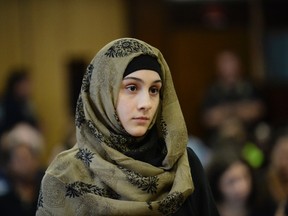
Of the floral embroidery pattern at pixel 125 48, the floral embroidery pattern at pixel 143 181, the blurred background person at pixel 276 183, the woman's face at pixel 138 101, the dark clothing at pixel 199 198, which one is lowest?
the blurred background person at pixel 276 183

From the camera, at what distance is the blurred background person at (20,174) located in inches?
224

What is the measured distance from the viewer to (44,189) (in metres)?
3.58

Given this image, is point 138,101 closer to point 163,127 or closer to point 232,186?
point 163,127

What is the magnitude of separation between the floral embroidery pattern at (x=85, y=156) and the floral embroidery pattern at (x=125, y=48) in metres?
0.35

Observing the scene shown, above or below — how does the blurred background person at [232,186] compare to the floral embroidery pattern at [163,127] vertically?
below

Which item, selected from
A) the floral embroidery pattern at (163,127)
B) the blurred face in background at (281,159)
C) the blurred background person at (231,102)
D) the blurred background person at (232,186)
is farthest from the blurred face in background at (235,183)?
the blurred background person at (231,102)

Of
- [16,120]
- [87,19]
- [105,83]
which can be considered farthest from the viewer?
[87,19]

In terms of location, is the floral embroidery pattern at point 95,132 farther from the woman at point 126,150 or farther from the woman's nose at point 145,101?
the woman's nose at point 145,101

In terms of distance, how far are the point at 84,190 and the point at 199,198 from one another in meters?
0.43

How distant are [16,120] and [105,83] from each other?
5.16 metres

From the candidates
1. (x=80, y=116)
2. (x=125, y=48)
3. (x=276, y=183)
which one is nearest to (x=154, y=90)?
(x=125, y=48)

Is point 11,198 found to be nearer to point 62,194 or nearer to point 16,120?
point 62,194

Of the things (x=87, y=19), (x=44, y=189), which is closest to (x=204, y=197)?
(x=44, y=189)

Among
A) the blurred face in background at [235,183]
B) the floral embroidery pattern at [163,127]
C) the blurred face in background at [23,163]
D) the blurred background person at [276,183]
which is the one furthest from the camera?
the blurred face in background at [23,163]
